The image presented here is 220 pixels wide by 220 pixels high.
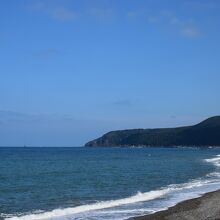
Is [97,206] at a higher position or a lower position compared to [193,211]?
higher

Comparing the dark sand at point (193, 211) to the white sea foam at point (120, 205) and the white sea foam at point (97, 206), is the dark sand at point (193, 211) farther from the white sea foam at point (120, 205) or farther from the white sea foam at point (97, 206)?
the white sea foam at point (97, 206)

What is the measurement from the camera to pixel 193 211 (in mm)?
28000

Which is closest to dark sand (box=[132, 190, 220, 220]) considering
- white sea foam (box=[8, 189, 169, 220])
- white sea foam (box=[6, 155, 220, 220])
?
white sea foam (box=[6, 155, 220, 220])

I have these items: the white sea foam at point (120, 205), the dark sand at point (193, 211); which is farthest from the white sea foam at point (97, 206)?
the dark sand at point (193, 211)

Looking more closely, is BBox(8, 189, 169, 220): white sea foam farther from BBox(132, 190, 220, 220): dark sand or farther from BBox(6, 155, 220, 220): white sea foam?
BBox(132, 190, 220, 220): dark sand

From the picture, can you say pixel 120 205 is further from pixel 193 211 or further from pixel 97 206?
pixel 193 211

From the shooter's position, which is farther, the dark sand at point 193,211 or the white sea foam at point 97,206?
the white sea foam at point 97,206

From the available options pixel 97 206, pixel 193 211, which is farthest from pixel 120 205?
pixel 193 211

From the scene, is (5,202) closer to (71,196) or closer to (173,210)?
(71,196)

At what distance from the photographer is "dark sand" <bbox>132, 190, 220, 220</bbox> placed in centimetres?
2592

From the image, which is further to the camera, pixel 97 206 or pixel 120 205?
pixel 120 205

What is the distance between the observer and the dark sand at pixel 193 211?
85.0ft

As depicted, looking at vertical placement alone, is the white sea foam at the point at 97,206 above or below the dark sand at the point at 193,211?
above

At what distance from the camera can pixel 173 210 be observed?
2855 centimetres
